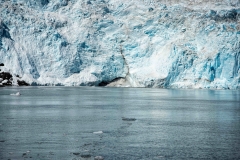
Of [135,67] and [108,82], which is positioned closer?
[135,67]

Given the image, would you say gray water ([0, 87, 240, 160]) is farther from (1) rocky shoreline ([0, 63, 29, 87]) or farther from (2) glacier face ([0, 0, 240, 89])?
(1) rocky shoreline ([0, 63, 29, 87])

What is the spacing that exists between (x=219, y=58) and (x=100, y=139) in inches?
1134

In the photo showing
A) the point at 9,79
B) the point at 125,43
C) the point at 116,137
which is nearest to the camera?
the point at 116,137

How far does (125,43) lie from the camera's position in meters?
42.5

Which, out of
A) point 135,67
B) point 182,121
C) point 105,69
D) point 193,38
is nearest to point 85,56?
point 105,69

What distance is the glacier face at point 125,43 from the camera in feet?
124

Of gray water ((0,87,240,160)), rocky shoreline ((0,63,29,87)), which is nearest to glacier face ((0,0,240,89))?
rocky shoreline ((0,63,29,87))

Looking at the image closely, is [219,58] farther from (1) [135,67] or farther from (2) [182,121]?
(2) [182,121]

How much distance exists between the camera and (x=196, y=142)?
1038 cm

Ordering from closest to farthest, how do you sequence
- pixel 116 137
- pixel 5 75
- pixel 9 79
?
pixel 116 137
pixel 5 75
pixel 9 79

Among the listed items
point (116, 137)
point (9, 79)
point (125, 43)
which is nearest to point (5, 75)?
point (9, 79)

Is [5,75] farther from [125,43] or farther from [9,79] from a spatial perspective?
[125,43]

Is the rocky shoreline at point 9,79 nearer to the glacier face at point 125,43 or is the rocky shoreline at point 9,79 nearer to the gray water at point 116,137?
the glacier face at point 125,43

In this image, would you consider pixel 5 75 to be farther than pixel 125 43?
No
